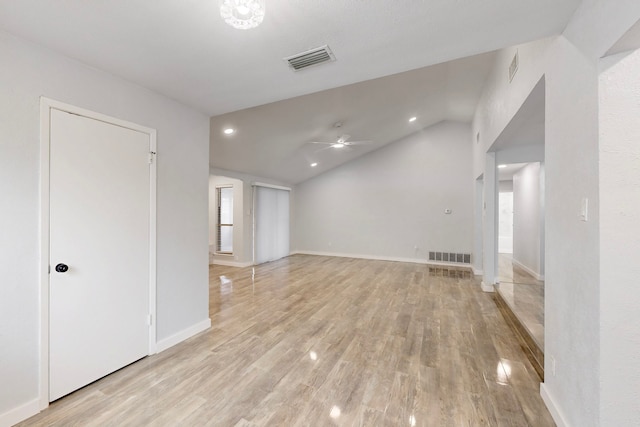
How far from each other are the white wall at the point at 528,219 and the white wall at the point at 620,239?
4.57 m

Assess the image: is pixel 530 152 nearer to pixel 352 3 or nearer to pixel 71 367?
pixel 352 3

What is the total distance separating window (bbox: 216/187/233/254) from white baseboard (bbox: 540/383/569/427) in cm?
638

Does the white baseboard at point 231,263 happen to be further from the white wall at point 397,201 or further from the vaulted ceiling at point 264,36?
the vaulted ceiling at point 264,36

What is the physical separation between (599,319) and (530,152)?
383cm

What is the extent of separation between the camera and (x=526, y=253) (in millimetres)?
5730

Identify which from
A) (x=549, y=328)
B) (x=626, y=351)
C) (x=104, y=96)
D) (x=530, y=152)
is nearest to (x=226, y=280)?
(x=104, y=96)

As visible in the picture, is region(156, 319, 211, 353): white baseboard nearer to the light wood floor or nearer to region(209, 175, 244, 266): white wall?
the light wood floor

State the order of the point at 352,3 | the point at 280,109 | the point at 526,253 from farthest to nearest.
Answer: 1. the point at 526,253
2. the point at 280,109
3. the point at 352,3

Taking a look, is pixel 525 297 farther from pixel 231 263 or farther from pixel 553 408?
pixel 231 263

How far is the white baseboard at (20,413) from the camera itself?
1.60 meters

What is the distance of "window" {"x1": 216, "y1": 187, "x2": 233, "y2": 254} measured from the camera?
6914mm

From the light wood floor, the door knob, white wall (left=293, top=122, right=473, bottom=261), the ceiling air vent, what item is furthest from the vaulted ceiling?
white wall (left=293, top=122, right=473, bottom=261)

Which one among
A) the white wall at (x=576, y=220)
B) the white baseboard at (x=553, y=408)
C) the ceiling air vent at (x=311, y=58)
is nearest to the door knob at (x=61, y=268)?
the ceiling air vent at (x=311, y=58)

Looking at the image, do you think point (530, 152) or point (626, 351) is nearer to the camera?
point (626, 351)
